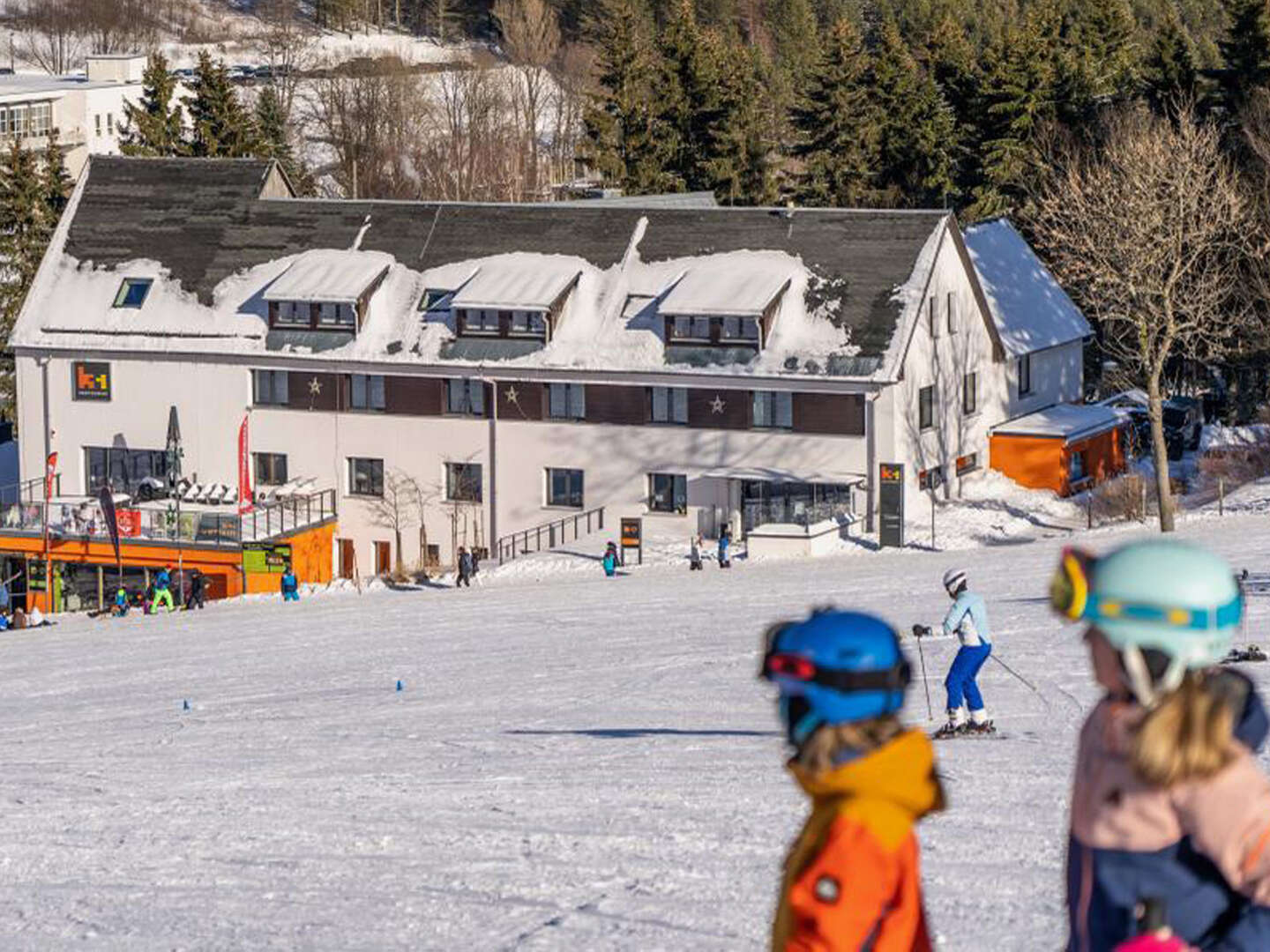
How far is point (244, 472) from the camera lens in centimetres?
5312

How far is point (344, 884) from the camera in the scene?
12.4 m

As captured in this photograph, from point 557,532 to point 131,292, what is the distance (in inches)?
544

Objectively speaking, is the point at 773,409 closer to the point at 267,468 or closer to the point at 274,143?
the point at 267,468

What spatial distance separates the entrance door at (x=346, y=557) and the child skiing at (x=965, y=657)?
124 ft

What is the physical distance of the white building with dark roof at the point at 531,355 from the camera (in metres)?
49.9

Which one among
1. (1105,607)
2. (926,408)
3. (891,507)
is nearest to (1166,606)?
(1105,607)

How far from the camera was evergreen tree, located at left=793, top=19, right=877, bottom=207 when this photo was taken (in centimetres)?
7244

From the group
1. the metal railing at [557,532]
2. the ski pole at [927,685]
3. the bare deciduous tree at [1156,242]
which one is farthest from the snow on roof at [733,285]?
the ski pole at [927,685]

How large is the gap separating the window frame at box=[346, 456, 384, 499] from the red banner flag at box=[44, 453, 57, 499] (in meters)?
7.37

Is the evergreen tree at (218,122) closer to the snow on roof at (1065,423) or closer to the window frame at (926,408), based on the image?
the snow on roof at (1065,423)

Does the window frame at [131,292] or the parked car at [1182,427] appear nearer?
the parked car at [1182,427]

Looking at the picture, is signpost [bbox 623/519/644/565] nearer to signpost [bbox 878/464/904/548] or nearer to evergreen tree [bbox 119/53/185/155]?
signpost [bbox 878/464/904/548]

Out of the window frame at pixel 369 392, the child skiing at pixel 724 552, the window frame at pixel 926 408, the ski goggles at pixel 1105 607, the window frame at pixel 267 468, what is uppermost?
the window frame at pixel 369 392

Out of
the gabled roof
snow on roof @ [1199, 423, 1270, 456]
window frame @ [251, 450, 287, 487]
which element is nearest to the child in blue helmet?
the gabled roof
